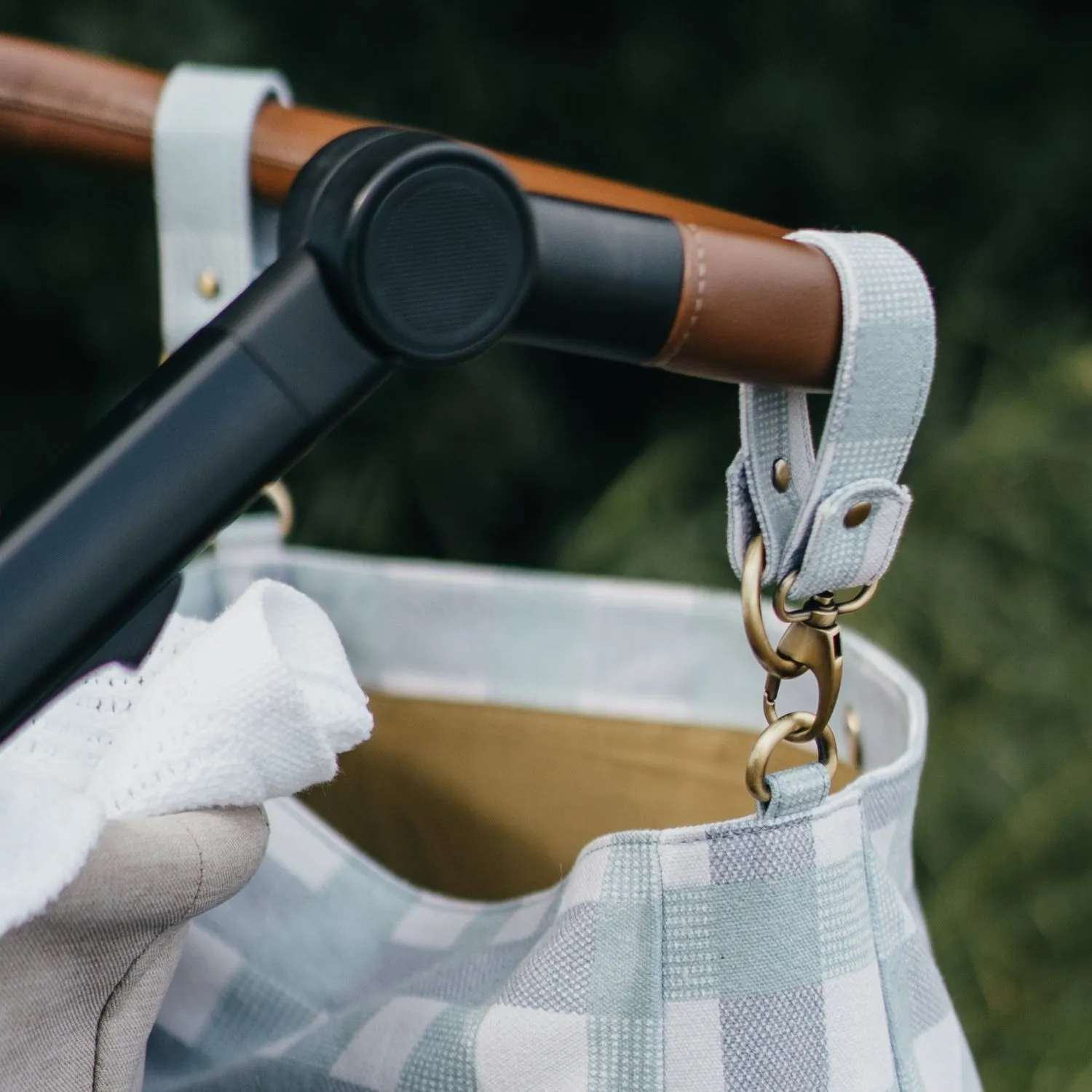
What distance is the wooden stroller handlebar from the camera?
316 millimetres

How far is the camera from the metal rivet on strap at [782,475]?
0.34m

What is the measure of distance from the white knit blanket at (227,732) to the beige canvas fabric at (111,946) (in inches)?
0.4

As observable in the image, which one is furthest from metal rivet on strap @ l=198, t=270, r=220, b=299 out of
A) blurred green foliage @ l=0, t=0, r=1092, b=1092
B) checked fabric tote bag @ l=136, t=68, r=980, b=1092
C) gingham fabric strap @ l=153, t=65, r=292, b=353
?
blurred green foliage @ l=0, t=0, r=1092, b=1092

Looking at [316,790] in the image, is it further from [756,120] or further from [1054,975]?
[756,120]

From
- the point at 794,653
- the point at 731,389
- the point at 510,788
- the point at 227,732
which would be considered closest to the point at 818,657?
the point at 794,653

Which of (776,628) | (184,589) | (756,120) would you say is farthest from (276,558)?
(756,120)

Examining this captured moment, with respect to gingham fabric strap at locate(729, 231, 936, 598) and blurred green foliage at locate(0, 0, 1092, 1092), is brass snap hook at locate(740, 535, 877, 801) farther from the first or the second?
blurred green foliage at locate(0, 0, 1092, 1092)

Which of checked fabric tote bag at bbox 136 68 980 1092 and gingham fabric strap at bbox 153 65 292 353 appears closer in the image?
checked fabric tote bag at bbox 136 68 980 1092

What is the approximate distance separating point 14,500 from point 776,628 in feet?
1.21

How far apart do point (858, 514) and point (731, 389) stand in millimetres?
937

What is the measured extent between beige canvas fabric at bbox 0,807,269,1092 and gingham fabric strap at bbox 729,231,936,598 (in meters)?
0.15

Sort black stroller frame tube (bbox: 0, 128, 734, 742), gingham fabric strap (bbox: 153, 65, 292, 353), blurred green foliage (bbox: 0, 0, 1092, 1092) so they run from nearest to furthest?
black stroller frame tube (bbox: 0, 128, 734, 742), gingham fabric strap (bbox: 153, 65, 292, 353), blurred green foliage (bbox: 0, 0, 1092, 1092)

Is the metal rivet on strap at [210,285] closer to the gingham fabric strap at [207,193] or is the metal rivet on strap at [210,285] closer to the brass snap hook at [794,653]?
the gingham fabric strap at [207,193]

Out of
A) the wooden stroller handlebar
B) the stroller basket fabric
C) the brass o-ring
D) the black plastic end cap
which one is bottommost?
the stroller basket fabric
